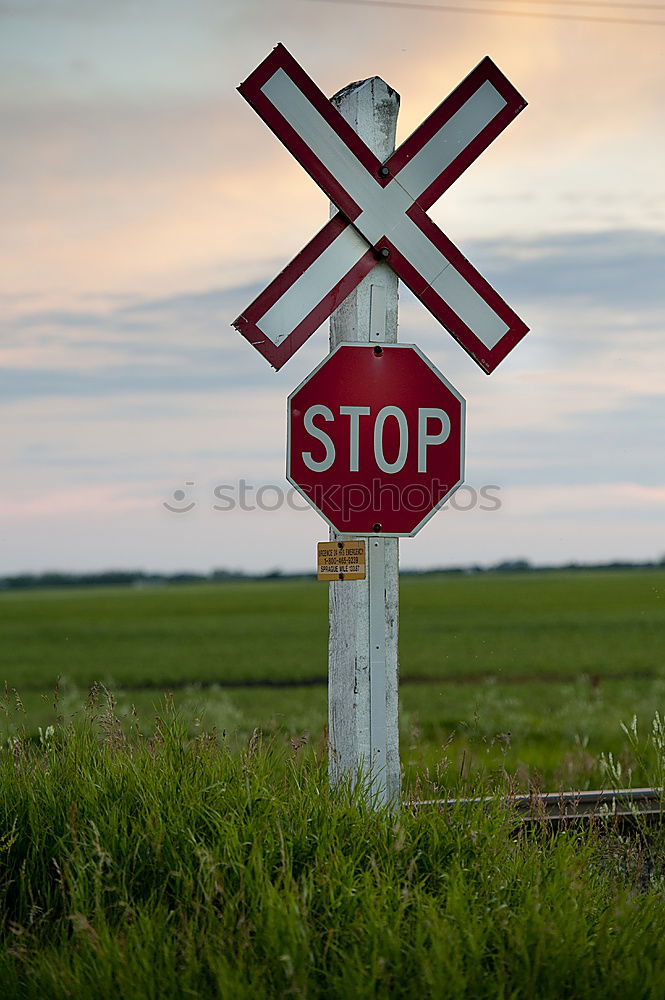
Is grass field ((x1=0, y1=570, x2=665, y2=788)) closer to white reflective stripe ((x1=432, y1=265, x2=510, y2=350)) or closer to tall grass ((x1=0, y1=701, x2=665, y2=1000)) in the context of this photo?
tall grass ((x1=0, y1=701, x2=665, y2=1000))

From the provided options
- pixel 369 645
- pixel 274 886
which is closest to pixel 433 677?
pixel 369 645

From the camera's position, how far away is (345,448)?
15.1ft

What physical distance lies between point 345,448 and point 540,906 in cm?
202

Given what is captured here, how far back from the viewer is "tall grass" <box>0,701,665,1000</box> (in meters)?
3.32

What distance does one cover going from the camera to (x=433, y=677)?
23953mm

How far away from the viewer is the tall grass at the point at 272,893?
3.32 metres

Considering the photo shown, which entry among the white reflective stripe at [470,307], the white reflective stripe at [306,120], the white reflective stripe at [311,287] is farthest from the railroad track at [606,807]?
the white reflective stripe at [306,120]

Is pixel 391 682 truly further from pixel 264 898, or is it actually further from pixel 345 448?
pixel 264 898

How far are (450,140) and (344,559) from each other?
210 centimetres

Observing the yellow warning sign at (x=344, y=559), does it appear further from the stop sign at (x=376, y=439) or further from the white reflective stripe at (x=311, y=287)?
the white reflective stripe at (x=311, y=287)

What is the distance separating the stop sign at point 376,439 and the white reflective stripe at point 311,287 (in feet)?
0.81

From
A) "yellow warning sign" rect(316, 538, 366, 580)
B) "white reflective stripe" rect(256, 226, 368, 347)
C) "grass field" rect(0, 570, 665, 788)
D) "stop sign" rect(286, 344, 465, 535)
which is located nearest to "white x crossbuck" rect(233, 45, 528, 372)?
"white reflective stripe" rect(256, 226, 368, 347)

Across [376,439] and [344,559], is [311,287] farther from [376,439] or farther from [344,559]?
[344,559]

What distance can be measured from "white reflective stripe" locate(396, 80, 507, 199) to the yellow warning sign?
5.55 feet
